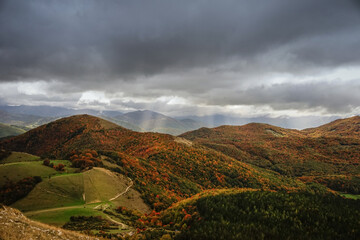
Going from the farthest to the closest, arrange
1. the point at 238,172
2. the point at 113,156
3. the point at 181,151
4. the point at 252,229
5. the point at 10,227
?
the point at 181,151, the point at 238,172, the point at 113,156, the point at 252,229, the point at 10,227

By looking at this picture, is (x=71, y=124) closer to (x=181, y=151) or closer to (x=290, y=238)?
(x=181, y=151)

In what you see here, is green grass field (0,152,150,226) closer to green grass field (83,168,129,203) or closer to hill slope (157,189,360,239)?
green grass field (83,168,129,203)

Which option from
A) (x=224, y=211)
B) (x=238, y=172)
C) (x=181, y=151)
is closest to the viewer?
(x=224, y=211)

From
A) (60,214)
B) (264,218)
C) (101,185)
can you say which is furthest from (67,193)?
(264,218)

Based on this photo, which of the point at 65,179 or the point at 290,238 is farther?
the point at 65,179

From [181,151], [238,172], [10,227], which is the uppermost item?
[10,227]

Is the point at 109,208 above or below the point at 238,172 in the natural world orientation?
above

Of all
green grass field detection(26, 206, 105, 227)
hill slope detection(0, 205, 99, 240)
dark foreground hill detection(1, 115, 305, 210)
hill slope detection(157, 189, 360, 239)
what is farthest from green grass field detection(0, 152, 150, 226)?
hill slope detection(157, 189, 360, 239)

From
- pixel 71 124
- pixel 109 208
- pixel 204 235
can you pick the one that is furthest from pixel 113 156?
pixel 71 124

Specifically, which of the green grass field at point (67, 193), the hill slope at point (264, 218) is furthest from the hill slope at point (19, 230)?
the hill slope at point (264, 218)
